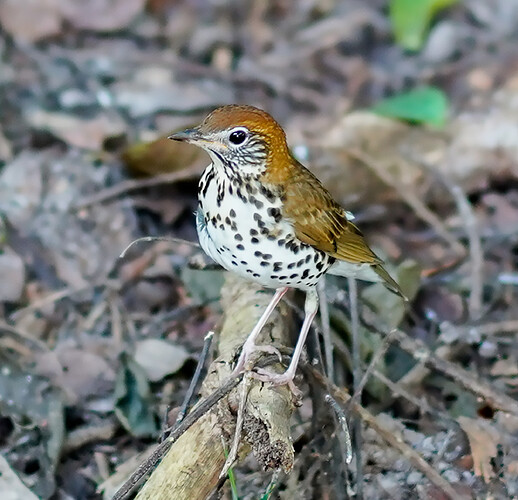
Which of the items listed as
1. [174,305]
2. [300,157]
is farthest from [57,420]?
[300,157]

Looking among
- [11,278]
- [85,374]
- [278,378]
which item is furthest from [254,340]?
[11,278]

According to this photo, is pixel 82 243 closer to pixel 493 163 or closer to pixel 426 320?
pixel 426 320

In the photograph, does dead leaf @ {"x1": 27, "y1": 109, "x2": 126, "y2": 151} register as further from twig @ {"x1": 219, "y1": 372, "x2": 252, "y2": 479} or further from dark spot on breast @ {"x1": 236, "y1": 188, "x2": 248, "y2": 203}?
twig @ {"x1": 219, "y1": 372, "x2": 252, "y2": 479}

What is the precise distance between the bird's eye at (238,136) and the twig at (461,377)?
125cm

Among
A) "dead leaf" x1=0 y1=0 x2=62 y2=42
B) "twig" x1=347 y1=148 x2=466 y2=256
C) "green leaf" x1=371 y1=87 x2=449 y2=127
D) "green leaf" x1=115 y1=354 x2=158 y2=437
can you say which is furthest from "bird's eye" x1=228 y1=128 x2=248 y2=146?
"dead leaf" x1=0 y1=0 x2=62 y2=42

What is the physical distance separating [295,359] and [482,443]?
1.17 metres

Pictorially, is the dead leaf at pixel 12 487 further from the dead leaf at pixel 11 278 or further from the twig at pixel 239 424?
the dead leaf at pixel 11 278

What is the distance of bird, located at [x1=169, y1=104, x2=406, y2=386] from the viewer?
3.56 m

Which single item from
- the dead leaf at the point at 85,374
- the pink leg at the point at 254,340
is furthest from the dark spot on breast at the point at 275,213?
the dead leaf at the point at 85,374

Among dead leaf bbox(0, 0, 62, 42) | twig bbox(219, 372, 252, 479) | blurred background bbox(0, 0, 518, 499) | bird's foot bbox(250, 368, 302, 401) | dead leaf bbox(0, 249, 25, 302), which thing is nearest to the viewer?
twig bbox(219, 372, 252, 479)

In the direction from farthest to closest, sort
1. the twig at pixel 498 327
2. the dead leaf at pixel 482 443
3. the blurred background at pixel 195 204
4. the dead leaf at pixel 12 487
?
the twig at pixel 498 327
the blurred background at pixel 195 204
the dead leaf at pixel 482 443
the dead leaf at pixel 12 487

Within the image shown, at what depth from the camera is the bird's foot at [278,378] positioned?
344 cm

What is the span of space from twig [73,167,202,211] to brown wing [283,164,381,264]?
6.43ft

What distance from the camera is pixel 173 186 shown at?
20.2 feet
